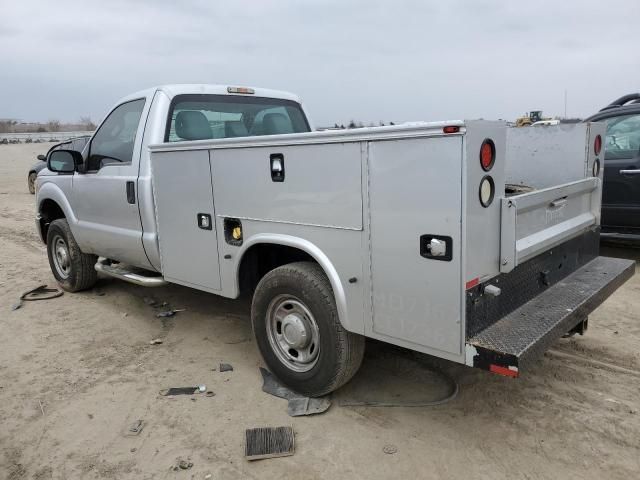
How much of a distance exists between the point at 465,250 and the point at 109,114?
3.99 m

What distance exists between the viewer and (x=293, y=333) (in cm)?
353

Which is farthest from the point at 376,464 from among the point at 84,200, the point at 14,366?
the point at 84,200

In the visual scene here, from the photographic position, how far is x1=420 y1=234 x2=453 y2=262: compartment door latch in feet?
8.63

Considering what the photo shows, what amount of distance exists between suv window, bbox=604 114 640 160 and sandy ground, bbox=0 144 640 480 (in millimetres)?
2354

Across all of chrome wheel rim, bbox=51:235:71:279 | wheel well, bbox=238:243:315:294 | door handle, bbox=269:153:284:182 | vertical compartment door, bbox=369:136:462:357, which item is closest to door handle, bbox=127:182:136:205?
wheel well, bbox=238:243:315:294

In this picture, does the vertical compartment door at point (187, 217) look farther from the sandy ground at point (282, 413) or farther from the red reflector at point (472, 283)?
the red reflector at point (472, 283)

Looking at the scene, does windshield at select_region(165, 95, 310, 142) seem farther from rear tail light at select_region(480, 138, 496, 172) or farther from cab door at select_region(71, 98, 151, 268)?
rear tail light at select_region(480, 138, 496, 172)

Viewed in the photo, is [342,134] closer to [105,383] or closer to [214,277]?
[214,277]

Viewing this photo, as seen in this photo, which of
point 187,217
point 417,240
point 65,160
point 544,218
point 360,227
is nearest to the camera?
point 417,240

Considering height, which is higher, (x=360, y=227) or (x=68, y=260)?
(x=360, y=227)

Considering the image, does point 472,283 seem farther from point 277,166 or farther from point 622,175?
point 622,175

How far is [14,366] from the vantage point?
4375mm

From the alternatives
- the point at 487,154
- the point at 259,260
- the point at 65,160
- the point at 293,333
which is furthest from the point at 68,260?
the point at 487,154

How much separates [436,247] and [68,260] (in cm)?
481
